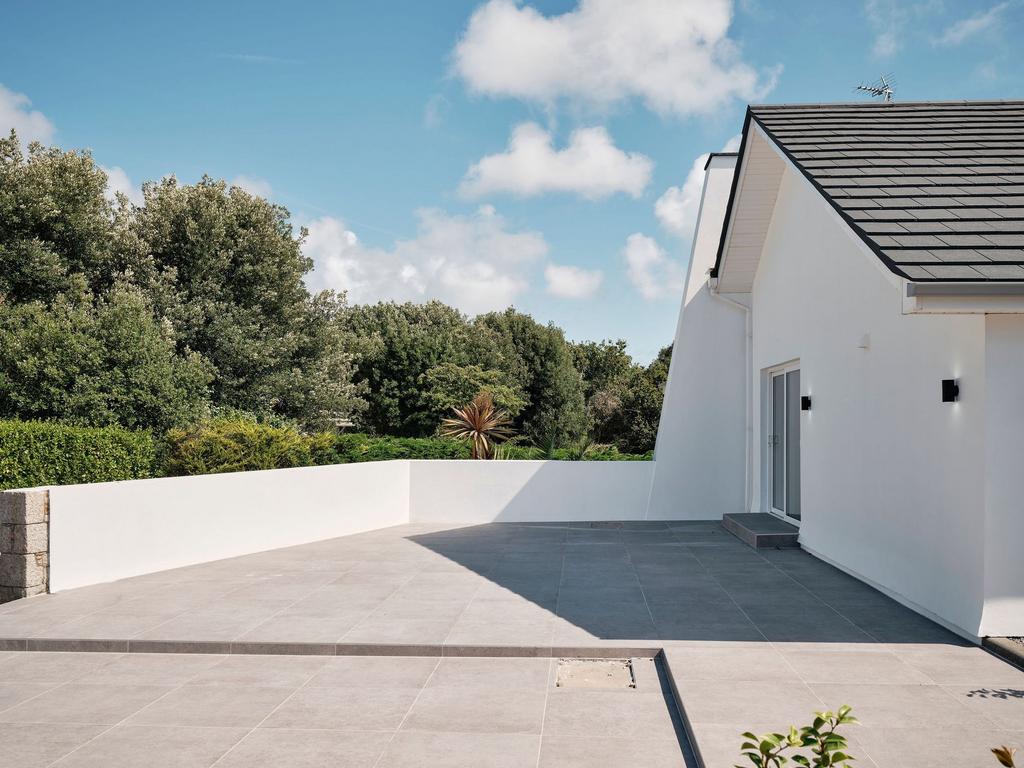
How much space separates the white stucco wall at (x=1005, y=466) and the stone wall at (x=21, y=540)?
849cm

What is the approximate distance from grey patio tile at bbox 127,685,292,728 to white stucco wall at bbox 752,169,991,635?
5.10 m

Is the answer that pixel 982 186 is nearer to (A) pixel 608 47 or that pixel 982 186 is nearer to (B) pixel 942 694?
(B) pixel 942 694

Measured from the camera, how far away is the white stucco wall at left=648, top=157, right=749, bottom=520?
1289 centimetres

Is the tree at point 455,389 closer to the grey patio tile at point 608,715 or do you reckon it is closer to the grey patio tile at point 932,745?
the grey patio tile at point 608,715

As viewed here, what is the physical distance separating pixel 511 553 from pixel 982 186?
22.0ft

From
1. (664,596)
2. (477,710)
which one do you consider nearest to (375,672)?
(477,710)

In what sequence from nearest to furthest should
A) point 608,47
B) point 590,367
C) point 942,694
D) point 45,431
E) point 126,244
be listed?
point 942,694 < point 45,431 < point 608,47 < point 126,244 < point 590,367

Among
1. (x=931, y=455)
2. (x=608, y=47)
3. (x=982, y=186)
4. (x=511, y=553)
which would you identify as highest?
(x=608, y=47)

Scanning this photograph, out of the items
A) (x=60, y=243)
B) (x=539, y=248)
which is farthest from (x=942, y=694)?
(x=539, y=248)

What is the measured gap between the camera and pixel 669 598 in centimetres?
727

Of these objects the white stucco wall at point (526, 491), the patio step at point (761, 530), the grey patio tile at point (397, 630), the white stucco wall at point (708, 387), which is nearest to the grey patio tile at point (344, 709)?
the grey patio tile at point (397, 630)

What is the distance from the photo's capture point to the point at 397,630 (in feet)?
20.4

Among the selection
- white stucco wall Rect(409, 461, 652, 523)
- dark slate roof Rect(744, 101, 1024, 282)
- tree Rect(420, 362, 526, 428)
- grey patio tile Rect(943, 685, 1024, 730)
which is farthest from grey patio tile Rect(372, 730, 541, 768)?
tree Rect(420, 362, 526, 428)

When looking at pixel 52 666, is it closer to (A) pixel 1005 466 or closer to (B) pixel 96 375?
(A) pixel 1005 466
